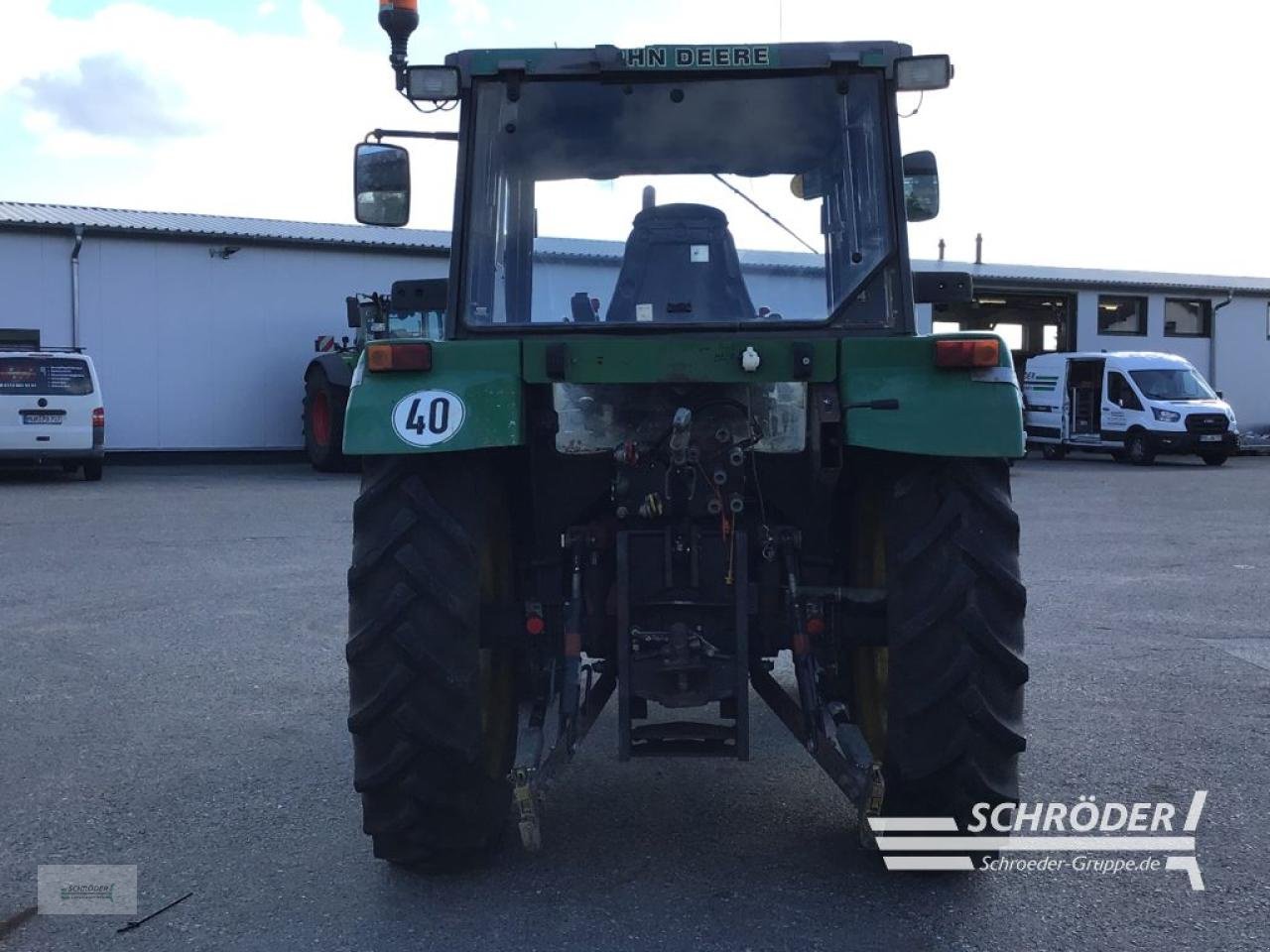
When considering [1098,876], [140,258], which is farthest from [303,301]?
[1098,876]

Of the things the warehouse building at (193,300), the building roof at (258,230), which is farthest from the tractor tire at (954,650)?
the warehouse building at (193,300)

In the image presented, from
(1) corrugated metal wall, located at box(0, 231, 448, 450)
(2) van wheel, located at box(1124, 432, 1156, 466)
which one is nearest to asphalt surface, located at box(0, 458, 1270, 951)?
(1) corrugated metal wall, located at box(0, 231, 448, 450)

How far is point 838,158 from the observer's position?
4605 mm

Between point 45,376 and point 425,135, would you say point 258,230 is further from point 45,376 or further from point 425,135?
point 425,135

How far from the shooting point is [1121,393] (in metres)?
27.3

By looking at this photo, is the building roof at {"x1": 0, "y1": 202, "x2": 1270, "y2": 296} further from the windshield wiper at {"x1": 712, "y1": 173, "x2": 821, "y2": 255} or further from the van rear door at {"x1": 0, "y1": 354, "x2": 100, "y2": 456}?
the windshield wiper at {"x1": 712, "y1": 173, "x2": 821, "y2": 255}

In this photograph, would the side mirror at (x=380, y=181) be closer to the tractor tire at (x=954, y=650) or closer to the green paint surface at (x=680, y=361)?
the green paint surface at (x=680, y=361)

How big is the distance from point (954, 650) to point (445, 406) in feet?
5.11

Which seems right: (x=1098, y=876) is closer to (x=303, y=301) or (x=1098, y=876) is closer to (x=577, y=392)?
(x=577, y=392)

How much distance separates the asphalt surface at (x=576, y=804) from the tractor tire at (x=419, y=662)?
0.21 meters

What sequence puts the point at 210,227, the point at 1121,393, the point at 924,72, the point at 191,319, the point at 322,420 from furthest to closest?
1. the point at 1121,393
2. the point at 210,227
3. the point at 191,319
4. the point at 322,420
5. the point at 924,72

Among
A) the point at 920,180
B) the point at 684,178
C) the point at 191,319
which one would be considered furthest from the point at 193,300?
the point at 920,180

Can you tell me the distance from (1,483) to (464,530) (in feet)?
57.0

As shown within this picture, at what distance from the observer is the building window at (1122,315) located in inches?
1382
